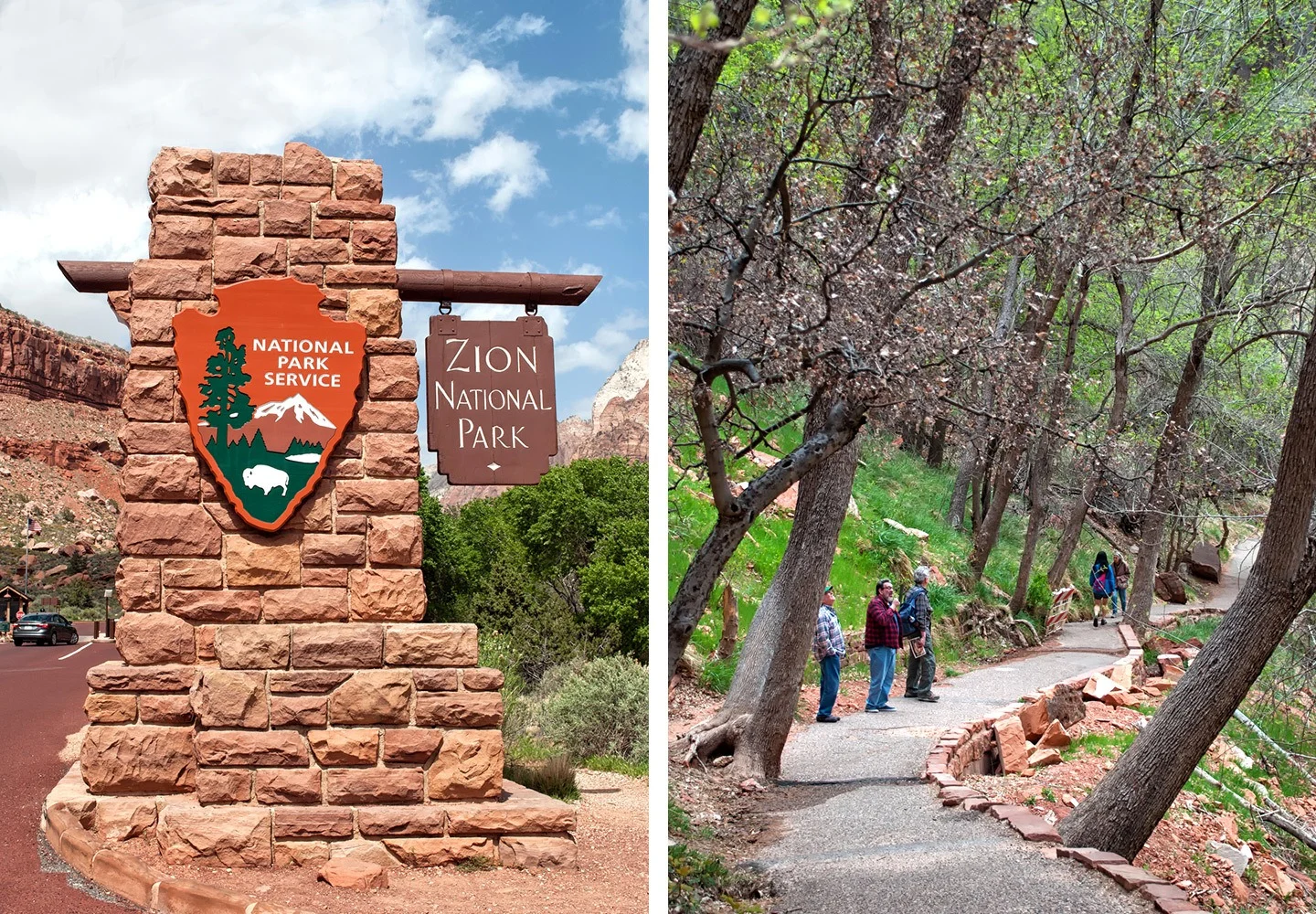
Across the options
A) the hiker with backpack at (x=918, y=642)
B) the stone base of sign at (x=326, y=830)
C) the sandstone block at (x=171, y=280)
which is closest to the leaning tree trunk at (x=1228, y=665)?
the stone base of sign at (x=326, y=830)

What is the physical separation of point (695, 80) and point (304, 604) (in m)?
2.40

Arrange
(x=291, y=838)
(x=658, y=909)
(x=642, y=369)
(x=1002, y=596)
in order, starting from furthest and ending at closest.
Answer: (x=642, y=369)
(x=1002, y=596)
(x=291, y=838)
(x=658, y=909)

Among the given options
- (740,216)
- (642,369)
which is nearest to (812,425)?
(740,216)

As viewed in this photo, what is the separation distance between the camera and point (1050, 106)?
21.3ft

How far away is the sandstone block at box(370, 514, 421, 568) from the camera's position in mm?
4230

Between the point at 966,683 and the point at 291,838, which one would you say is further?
the point at 966,683

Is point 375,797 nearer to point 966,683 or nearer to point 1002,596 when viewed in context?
point 966,683

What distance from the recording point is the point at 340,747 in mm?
4027

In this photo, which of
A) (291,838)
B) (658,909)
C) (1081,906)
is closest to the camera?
(658,909)

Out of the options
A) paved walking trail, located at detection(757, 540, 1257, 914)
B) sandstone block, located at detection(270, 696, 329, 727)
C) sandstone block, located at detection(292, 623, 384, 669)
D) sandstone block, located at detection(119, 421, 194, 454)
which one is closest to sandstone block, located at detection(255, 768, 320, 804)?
sandstone block, located at detection(270, 696, 329, 727)

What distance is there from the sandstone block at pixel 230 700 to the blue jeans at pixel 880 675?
542 cm

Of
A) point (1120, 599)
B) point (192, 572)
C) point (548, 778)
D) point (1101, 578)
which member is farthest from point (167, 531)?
point (1101, 578)

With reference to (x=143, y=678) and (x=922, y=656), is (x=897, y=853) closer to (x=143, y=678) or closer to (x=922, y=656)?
(x=143, y=678)

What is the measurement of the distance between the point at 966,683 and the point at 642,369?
36.2m
